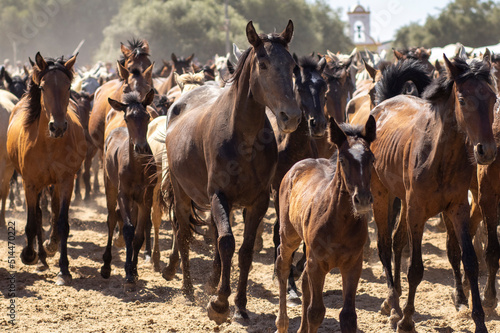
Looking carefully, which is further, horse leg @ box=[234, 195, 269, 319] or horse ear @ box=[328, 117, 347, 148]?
horse leg @ box=[234, 195, 269, 319]

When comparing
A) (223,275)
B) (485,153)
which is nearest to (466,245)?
(485,153)

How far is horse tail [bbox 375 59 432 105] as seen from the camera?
24.8 feet

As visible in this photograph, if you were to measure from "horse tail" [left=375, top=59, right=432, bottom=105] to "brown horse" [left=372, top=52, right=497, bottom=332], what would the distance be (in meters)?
1.33

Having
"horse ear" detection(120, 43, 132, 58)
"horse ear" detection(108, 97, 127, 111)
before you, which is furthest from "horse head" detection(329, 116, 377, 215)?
"horse ear" detection(120, 43, 132, 58)

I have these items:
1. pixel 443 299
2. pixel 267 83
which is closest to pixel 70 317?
pixel 267 83

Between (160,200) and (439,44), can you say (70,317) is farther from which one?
(439,44)

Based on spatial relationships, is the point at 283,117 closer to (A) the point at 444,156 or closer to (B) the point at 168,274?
(A) the point at 444,156

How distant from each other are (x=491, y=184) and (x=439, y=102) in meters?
1.10

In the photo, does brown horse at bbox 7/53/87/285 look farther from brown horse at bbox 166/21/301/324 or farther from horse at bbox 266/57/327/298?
horse at bbox 266/57/327/298

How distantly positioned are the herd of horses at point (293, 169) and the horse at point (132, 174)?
2cm

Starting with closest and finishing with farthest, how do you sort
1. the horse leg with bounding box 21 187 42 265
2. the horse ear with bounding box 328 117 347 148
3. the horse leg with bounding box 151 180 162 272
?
the horse ear with bounding box 328 117 347 148 < the horse leg with bounding box 21 187 42 265 < the horse leg with bounding box 151 180 162 272

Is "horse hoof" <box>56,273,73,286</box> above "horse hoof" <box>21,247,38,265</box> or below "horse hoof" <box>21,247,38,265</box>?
below

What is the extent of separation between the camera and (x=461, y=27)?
48.1 metres

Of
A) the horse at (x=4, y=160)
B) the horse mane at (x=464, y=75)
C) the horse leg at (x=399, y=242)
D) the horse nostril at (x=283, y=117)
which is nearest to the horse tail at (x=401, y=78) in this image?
the horse leg at (x=399, y=242)
